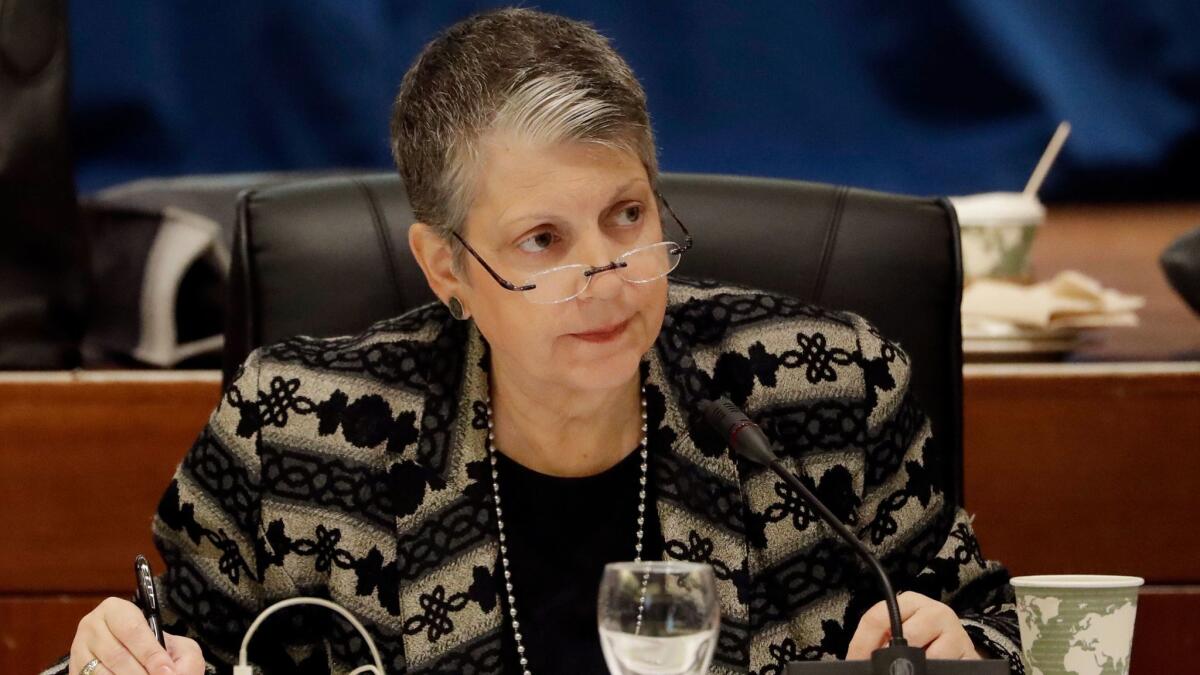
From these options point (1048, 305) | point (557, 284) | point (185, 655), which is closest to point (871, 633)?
point (557, 284)

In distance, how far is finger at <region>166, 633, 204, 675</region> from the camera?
1.33 metres

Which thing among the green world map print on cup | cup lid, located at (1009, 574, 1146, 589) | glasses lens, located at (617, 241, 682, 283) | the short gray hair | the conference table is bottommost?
the conference table

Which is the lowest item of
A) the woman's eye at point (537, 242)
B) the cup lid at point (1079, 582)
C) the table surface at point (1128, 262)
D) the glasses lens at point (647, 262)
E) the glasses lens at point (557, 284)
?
the cup lid at point (1079, 582)

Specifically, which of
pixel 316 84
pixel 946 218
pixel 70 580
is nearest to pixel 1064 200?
pixel 316 84

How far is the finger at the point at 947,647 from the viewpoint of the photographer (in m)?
1.31

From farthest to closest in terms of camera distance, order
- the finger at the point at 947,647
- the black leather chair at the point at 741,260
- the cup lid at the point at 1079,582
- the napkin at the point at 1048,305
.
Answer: the napkin at the point at 1048,305 → the black leather chair at the point at 741,260 → the finger at the point at 947,647 → the cup lid at the point at 1079,582

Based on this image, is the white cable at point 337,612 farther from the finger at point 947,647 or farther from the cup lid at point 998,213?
the cup lid at point 998,213

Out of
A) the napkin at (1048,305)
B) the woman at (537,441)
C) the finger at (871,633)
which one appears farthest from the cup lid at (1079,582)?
the napkin at (1048,305)

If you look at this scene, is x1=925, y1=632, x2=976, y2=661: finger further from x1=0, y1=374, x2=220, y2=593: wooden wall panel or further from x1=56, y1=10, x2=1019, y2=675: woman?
x1=0, y1=374, x2=220, y2=593: wooden wall panel

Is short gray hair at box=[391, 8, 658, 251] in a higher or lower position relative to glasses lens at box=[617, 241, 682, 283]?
higher

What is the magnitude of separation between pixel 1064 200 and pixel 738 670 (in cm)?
242

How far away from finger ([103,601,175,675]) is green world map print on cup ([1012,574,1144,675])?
653 millimetres

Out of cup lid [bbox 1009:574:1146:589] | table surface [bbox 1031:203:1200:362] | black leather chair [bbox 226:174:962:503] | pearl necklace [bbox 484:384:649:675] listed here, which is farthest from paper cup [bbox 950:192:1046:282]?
cup lid [bbox 1009:574:1146:589]

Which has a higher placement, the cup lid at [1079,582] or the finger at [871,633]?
the cup lid at [1079,582]
